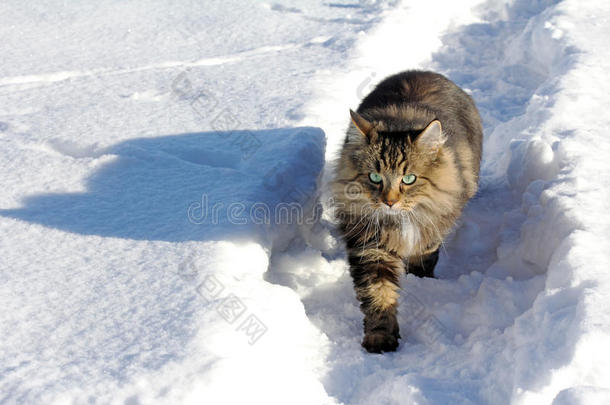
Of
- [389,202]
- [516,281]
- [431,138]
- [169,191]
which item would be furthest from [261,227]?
[516,281]

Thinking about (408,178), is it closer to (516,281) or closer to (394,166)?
(394,166)

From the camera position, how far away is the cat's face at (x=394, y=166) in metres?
2.45

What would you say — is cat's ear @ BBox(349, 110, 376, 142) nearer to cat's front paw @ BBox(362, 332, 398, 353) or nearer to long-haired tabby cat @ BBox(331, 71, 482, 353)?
long-haired tabby cat @ BBox(331, 71, 482, 353)

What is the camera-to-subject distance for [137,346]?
1.97 meters

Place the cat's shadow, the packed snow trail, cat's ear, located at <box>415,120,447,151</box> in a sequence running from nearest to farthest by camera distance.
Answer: the packed snow trail → cat's ear, located at <box>415,120,447,151</box> → the cat's shadow

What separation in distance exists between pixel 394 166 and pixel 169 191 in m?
1.36

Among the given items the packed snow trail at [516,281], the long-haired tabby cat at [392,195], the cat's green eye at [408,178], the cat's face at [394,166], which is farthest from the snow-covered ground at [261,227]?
the cat's green eye at [408,178]

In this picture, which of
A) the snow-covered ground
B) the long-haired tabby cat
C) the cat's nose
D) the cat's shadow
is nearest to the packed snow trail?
the snow-covered ground

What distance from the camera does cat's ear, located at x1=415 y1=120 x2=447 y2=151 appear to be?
236cm

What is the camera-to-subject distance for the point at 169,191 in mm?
3074

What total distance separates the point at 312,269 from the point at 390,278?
24.0 inches

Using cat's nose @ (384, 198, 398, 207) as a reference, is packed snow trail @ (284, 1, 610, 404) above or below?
below

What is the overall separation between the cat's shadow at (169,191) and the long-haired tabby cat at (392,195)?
0.56m

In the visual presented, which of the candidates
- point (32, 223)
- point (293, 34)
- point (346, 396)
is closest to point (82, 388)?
point (346, 396)
